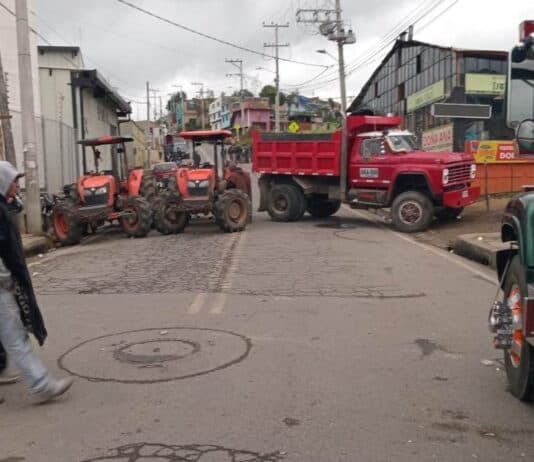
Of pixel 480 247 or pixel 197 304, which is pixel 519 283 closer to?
pixel 197 304

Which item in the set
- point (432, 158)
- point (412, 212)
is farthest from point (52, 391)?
point (432, 158)

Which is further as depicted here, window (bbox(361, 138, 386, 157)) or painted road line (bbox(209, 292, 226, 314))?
window (bbox(361, 138, 386, 157))

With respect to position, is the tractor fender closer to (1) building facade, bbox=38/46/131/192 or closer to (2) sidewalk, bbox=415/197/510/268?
(1) building facade, bbox=38/46/131/192

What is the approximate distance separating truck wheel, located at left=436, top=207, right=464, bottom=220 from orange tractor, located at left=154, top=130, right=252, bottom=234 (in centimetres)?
505

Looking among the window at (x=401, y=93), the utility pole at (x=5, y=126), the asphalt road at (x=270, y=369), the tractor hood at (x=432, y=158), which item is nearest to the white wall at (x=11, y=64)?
the utility pole at (x=5, y=126)

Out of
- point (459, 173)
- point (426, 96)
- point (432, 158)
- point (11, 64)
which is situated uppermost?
point (426, 96)

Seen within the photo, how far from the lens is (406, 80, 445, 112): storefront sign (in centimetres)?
3644

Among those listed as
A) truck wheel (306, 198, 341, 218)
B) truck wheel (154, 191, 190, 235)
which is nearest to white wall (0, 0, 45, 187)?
truck wheel (154, 191, 190, 235)

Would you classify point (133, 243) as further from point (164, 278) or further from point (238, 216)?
point (164, 278)

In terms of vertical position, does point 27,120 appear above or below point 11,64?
below

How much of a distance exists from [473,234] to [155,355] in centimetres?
957

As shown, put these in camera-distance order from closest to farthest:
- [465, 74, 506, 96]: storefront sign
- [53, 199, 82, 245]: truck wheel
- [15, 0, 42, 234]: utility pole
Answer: [15, 0, 42, 234]: utility pole
[53, 199, 82, 245]: truck wheel
[465, 74, 506, 96]: storefront sign

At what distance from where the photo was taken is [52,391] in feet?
Result: 14.9

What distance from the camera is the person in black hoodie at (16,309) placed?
4.46m
